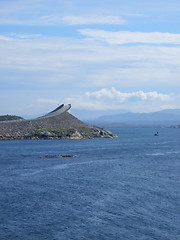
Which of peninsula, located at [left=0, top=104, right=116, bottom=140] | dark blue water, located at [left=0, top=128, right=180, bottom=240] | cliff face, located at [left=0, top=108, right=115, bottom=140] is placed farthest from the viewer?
cliff face, located at [left=0, top=108, right=115, bottom=140]

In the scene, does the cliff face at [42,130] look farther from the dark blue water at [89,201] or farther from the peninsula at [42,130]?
the dark blue water at [89,201]

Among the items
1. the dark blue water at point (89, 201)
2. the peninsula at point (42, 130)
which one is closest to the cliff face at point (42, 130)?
the peninsula at point (42, 130)

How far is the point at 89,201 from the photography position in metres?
54.0

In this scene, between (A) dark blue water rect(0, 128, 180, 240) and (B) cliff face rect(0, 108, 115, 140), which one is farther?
(B) cliff face rect(0, 108, 115, 140)

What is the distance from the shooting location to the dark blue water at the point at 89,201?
1638 inches

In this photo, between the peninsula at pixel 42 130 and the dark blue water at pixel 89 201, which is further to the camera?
the peninsula at pixel 42 130

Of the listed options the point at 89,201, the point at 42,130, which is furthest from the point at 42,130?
the point at 89,201

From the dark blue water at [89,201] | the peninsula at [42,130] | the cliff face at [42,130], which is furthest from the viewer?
the cliff face at [42,130]

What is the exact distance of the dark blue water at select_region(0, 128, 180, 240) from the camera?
136 feet

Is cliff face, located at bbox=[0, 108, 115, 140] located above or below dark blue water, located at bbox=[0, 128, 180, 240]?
above

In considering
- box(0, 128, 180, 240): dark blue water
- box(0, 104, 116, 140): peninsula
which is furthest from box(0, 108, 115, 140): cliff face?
box(0, 128, 180, 240): dark blue water

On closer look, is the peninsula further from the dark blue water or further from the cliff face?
the dark blue water

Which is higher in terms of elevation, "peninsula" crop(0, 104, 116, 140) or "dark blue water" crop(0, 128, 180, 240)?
"peninsula" crop(0, 104, 116, 140)

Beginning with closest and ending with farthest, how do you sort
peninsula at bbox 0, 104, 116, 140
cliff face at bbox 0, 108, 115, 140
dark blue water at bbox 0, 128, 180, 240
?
dark blue water at bbox 0, 128, 180, 240 → peninsula at bbox 0, 104, 116, 140 → cliff face at bbox 0, 108, 115, 140
